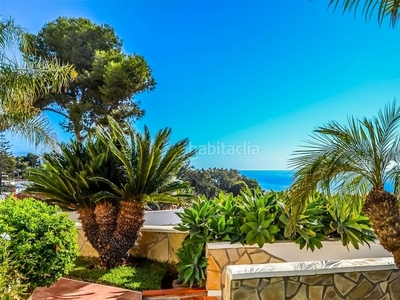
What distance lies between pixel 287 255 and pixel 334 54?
1005 centimetres

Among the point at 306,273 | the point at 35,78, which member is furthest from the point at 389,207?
the point at 35,78

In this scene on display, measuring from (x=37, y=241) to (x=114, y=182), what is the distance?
2.46 metres

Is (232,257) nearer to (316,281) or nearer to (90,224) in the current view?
(316,281)

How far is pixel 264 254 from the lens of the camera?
461 centimetres

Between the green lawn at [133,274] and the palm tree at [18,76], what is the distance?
3.47 meters

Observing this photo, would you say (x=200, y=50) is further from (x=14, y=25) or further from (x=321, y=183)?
(x=321, y=183)

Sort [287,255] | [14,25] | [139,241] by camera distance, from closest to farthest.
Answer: [287,255]
[14,25]
[139,241]

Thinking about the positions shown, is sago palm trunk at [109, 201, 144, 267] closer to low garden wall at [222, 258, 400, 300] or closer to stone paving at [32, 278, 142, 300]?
stone paving at [32, 278, 142, 300]

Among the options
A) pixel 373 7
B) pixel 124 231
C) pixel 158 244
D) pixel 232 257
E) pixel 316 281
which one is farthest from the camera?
pixel 158 244

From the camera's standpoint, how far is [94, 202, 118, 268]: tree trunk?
600cm

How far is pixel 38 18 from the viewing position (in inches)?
472

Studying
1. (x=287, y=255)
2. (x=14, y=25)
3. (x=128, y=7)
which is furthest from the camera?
(x=128, y=7)

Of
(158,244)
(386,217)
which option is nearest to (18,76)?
(158,244)

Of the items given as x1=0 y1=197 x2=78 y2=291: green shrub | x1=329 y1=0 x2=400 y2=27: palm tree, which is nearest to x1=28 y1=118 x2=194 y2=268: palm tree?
x1=0 y1=197 x2=78 y2=291: green shrub
